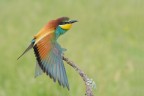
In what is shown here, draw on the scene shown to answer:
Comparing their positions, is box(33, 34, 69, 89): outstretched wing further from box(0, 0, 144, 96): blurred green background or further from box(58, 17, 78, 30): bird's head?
box(0, 0, 144, 96): blurred green background

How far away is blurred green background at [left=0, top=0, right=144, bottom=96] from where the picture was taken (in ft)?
17.7

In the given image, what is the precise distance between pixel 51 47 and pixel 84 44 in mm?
6229

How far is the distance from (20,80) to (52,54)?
3442mm

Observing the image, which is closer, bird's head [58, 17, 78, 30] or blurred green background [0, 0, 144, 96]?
bird's head [58, 17, 78, 30]

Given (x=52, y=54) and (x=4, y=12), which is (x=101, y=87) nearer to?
(x=52, y=54)

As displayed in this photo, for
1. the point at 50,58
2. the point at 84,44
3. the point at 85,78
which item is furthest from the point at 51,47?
the point at 84,44

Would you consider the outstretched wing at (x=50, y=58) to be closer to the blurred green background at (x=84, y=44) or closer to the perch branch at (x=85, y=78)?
the perch branch at (x=85, y=78)

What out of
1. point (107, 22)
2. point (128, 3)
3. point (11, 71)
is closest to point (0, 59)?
point (11, 71)

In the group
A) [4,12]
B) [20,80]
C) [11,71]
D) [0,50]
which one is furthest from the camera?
[4,12]

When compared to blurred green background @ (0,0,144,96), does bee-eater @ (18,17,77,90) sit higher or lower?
higher

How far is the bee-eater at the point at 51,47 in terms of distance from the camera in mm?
2012

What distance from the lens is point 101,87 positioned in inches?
224

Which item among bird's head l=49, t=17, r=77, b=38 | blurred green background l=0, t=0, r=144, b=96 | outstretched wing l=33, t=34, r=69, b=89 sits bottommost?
blurred green background l=0, t=0, r=144, b=96

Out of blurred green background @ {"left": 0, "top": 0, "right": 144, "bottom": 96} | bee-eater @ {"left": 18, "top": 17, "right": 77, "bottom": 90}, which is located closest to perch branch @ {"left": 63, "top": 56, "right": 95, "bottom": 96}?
bee-eater @ {"left": 18, "top": 17, "right": 77, "bottom": 90}
